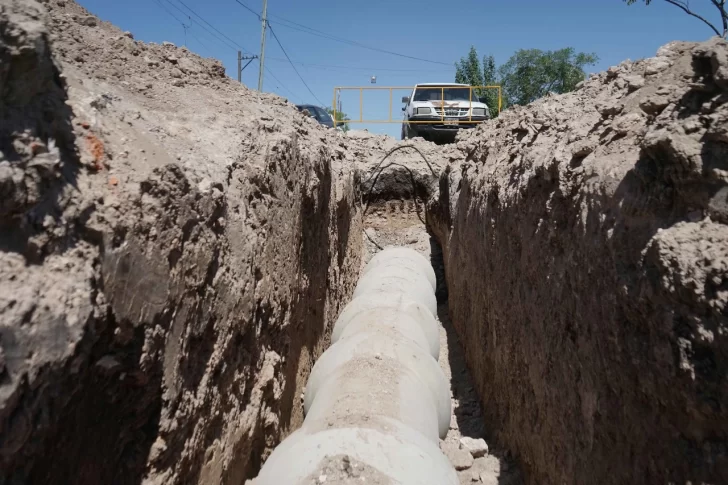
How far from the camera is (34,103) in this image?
83.5 inches

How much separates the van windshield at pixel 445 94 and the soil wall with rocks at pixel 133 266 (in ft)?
33.2

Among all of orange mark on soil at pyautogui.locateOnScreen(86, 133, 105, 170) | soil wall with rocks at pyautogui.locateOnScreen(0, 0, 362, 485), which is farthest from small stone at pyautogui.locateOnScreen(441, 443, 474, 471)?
orange mark on soil at pyautogui.locateOnScreen(86, 133, 105, 170)

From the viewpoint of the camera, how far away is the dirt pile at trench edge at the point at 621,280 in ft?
6.38

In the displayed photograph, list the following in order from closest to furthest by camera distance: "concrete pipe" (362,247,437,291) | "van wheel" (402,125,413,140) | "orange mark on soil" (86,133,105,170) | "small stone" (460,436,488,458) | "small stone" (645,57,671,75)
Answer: "orange mark on soil" (86,133,105,170) → "small stone" (645,57,671,75) → "small stone" (460,436,488,458) → "concrete pipe" (362,247,437,291) → "van wheel" (402,125,413,140)

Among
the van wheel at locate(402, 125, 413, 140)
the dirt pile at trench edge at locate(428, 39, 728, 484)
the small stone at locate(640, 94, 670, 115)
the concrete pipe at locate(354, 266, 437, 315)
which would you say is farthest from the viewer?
the van wheel at locate(402, 125, 413, 140)

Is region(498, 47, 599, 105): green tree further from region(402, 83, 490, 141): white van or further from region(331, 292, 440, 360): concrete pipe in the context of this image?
region(331, 292, 440, 360): concrete pipe

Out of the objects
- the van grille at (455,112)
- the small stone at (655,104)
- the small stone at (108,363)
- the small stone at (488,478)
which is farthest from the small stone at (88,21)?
the van grille at (455,112)

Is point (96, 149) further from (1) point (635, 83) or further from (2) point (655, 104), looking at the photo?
(1) point (635, 83)

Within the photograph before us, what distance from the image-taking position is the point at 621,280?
95.4 inches

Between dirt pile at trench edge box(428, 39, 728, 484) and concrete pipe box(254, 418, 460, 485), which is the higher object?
dirt pile at trench edge box(428, 39, 728, 484)

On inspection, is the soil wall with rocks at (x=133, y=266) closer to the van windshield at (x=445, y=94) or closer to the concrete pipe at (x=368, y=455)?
the concrete pipe at (x=368, y=455)

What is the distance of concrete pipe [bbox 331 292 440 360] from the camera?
195 inches

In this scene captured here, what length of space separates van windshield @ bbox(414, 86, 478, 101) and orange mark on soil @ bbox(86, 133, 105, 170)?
12.3 meters

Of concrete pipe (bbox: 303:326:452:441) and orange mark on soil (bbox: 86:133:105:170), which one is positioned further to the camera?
concrete pipe (bbox: 303:326:452:441)
